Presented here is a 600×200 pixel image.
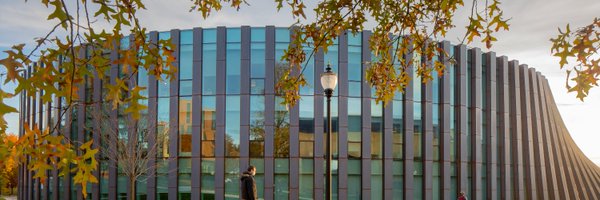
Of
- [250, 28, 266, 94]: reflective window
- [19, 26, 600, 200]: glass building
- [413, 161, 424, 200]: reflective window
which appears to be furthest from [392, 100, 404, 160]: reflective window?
[250, 28, 266, 94]: reflective window

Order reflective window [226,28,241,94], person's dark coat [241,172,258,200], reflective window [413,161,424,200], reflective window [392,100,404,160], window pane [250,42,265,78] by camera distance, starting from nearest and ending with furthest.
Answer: person's dark coat [241,172,258,200] → window pane [250,42,265,78] → reflective window [226,28,241,94] → reflective window [392,100,404,160] → reflective window [413,161,424,200]

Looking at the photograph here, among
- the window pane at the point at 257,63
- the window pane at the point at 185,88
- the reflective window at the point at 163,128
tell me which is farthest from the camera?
the reflective window at the point at 163,128

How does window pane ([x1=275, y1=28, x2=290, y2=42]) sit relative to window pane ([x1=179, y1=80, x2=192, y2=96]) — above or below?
above

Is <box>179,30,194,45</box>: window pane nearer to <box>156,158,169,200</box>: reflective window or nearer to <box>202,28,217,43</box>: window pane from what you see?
<box>202,28,217,43</box>: window pane

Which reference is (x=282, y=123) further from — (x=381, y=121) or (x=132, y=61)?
(x=132, y=61)

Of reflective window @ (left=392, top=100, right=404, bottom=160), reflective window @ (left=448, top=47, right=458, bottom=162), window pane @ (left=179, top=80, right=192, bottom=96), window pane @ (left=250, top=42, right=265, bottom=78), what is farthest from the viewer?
reflective window @ (left=448, top=47, right=458, bottom=162)

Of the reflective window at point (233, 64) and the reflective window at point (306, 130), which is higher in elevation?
the reflective window at point (233, 64)

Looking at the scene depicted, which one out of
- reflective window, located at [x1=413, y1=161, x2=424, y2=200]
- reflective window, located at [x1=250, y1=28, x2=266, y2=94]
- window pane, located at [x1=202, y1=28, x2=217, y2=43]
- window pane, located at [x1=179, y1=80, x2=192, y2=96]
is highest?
window pane, located at [x1=202, y1=28, x2=217, y2=43]

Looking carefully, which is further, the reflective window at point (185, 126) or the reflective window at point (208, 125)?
the reflective window at point (185, 126)

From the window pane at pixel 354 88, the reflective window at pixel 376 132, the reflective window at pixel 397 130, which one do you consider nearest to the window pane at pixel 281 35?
the window pane at pixel 354 88

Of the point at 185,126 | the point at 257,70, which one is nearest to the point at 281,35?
the point at 257,70

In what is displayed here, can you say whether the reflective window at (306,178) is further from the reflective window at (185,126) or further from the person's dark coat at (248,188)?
the person's dark coat at (248,188)

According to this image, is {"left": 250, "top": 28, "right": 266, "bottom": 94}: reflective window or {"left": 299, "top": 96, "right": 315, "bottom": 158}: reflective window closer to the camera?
{"left": 299, "top": 96, "right": 315, "bottom": 158}: reflective window

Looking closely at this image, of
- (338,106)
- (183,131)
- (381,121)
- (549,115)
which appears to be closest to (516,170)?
(549,115)
